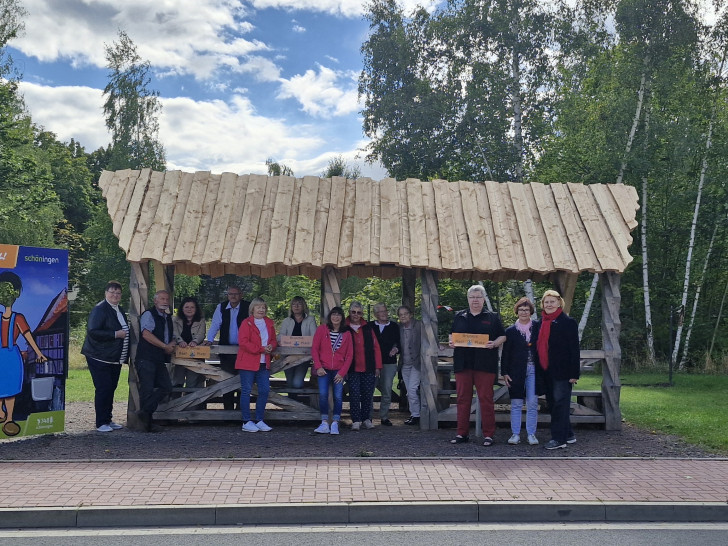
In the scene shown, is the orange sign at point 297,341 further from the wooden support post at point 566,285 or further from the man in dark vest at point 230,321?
the wooden support post at point 566,285

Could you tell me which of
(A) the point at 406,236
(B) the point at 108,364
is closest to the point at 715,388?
(A) the point at 406,236

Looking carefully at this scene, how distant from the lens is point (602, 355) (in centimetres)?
1028

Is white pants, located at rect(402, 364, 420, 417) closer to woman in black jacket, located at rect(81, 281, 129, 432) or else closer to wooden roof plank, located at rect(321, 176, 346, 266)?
wooden roof plank, located at rect(321, 176, 346, 266)

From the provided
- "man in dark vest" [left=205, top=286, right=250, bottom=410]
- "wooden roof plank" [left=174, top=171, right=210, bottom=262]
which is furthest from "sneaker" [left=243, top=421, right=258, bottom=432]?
"wooden roof plank" [left=174, top=171, right=210, bottom=262]

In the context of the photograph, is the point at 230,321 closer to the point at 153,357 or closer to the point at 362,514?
the point at 153,357

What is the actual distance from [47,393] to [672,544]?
762cm

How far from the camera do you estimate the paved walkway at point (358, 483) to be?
19.7ft

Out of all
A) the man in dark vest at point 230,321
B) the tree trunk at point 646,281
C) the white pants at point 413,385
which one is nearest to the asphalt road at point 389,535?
the white pants at point 413,385

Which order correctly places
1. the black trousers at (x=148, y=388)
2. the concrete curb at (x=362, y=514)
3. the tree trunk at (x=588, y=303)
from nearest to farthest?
the concrete curb at (x=362, y=514)
the black trousers at (x=148, y=388)
the tree trunk at (x=588, y=303)

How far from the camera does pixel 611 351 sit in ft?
33.7

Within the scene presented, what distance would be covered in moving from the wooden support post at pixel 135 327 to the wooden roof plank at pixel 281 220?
6.19 feet

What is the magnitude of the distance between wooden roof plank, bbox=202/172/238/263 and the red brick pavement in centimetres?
324

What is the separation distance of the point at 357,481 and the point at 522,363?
125 inches

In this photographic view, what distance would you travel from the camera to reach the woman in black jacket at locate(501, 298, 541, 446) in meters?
8.97
